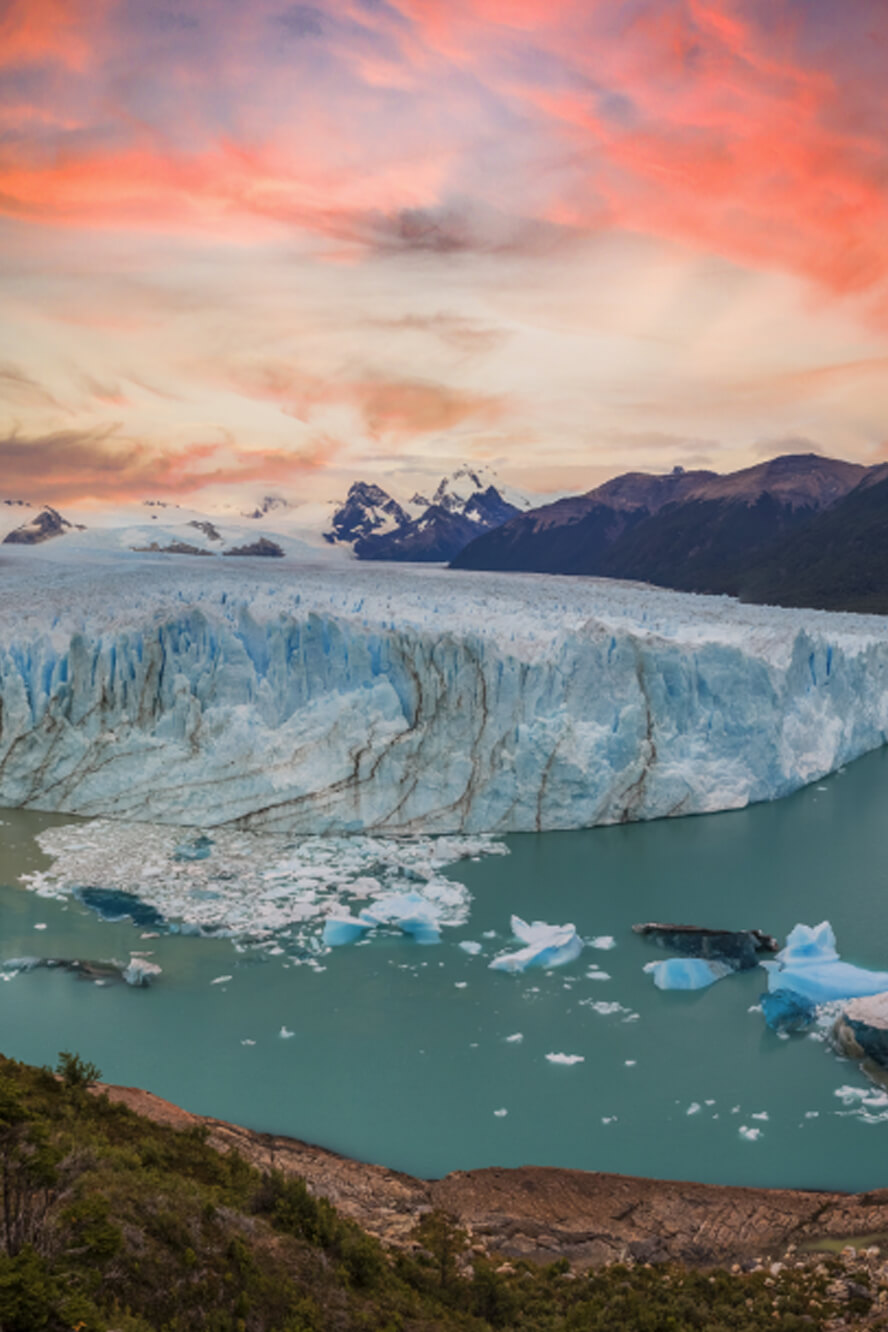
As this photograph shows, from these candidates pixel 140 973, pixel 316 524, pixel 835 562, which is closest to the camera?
pixel 140 973

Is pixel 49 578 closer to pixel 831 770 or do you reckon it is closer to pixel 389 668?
pixel 389 668

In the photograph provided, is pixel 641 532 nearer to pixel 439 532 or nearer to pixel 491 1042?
pixel 439 532

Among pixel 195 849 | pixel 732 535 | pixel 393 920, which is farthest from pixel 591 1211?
pixel 732 535

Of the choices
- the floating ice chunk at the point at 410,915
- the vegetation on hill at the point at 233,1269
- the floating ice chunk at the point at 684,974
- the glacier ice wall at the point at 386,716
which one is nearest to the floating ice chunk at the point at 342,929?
the floating ice chunk at the point at 410,915

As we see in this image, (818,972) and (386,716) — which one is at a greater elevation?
(386,716)

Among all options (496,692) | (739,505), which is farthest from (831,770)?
(739,505)

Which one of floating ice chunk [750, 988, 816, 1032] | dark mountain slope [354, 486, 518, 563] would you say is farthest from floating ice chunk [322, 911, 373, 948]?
dark mountain slope [354, 486, 518, 563]
